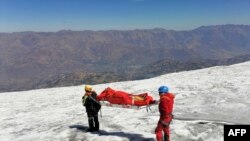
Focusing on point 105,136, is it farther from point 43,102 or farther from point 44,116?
point 43,102

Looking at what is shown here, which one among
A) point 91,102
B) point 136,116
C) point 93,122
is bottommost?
point 136,116

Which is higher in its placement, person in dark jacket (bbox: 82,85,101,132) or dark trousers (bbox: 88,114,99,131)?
person in dark jacket (bbox: 82,85,101,132)

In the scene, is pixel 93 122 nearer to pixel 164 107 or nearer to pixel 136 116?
pixel 136 116

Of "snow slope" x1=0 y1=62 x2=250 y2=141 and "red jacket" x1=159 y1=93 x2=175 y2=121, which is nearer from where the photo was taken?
"red jacket" x1=159 y1=93 x2=175 y2=121

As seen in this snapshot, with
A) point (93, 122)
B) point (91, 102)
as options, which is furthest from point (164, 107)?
point (93, 122)

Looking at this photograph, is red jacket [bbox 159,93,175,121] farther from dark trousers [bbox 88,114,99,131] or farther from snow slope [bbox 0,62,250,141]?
dark trousers [bbox 88,114,99,131]

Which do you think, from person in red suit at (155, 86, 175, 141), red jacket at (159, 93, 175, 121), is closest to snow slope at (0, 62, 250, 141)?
person in red suit at (155, 86, 175, 141)

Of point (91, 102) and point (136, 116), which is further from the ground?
point (91, 102)

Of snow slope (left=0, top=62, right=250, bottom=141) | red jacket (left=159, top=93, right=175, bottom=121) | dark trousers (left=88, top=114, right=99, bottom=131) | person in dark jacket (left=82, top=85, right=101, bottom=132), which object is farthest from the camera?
dark trousers (left=88, top=114, right=99, bottom=131)

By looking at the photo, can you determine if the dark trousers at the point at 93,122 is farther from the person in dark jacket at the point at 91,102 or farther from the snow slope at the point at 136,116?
the snow slope at the point at 136,116
